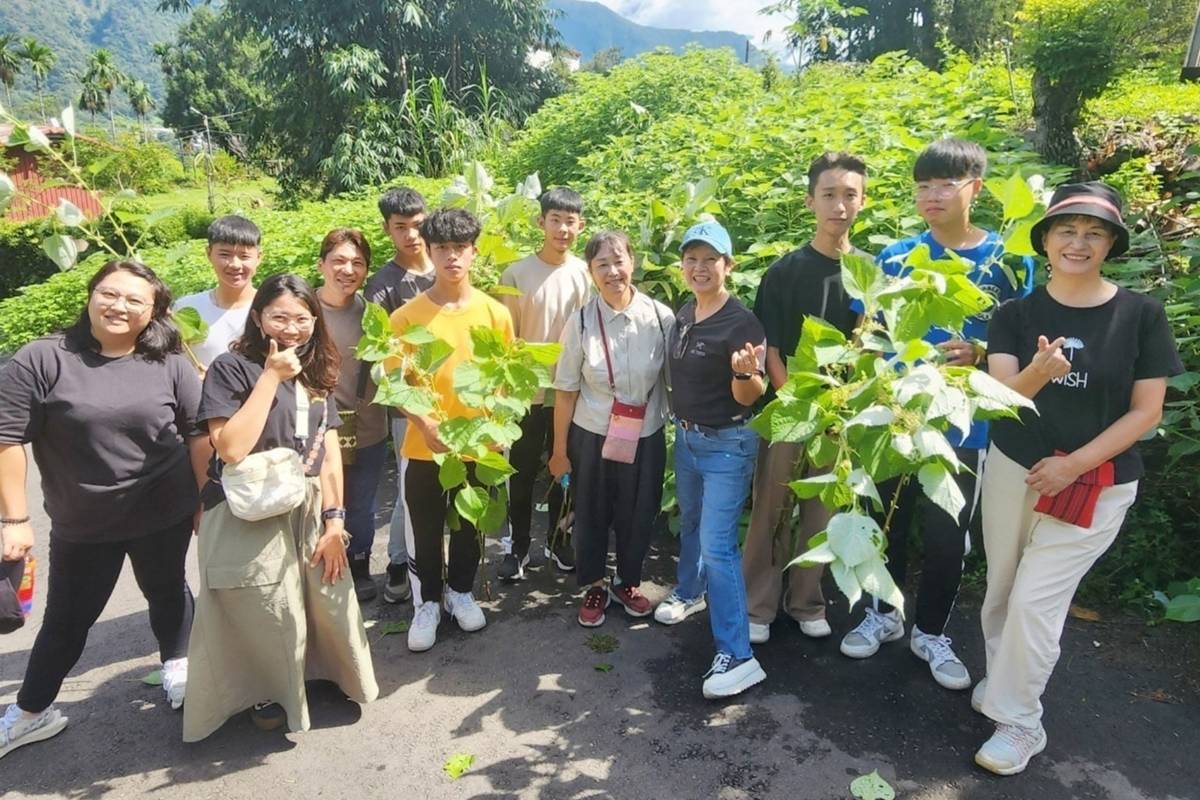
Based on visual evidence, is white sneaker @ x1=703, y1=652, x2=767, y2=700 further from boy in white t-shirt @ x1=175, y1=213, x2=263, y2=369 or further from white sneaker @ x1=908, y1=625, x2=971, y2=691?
boy in white t-shirt @ x1=175, y1=213, x2=263, y2=369

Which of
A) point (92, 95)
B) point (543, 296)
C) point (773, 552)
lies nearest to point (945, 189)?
point (773, 552)

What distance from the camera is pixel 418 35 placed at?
16.8 meters

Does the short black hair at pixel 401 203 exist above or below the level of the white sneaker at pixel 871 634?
above

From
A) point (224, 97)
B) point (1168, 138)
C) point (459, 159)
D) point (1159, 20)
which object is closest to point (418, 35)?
point (459, 159)

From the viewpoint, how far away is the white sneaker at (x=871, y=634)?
290cm

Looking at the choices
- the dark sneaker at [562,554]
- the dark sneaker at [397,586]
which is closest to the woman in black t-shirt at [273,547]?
the dark sneaker at [397,586]

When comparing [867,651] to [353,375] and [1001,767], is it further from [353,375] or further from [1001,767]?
[353,375]

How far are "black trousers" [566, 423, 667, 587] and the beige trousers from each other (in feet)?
1.34

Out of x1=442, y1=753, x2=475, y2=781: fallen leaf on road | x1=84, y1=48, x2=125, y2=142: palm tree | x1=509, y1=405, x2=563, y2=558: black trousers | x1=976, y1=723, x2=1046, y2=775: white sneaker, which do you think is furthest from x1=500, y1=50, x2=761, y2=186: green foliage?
x1=84, y1=48, x2=125, y2=142: palm tree

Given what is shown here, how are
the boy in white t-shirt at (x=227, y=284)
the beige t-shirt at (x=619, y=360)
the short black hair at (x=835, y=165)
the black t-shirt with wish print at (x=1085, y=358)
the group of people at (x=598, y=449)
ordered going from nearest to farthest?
the black t-shirt with wish print at (x=1085, y=358) < the group of people at (x=598, y=449) < the short black hair at (x=835, y=165) < the beige t-shirt at (x=619, y=360) < the boy in white t-shirt at (x=227, y=284)

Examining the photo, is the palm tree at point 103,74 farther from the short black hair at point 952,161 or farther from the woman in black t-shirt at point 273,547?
the short black hair at point 952,161

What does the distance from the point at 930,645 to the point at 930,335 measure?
1.16 m

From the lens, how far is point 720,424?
269cm

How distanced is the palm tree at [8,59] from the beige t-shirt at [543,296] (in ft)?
205
